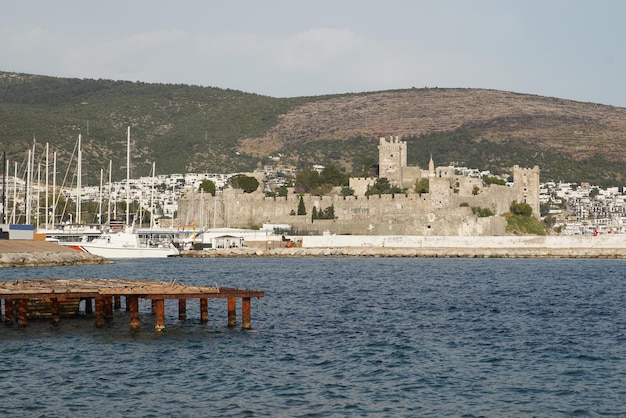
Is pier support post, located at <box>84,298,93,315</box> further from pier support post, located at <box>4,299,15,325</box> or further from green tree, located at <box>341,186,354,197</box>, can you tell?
green tree, located at <box>341,186,354,197</box>

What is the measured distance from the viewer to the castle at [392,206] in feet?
208

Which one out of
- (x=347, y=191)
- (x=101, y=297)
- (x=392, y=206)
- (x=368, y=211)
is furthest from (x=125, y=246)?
(x=101, y=297)

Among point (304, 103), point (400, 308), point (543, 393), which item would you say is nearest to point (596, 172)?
point (304, 103)

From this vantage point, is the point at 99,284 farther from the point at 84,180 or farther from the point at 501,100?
the point at 501,100

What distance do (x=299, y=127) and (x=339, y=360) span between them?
380 feet

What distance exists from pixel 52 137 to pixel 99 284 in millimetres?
83011

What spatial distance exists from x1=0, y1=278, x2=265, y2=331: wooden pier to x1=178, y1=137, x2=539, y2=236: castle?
3937 cm

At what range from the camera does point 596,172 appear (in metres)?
116

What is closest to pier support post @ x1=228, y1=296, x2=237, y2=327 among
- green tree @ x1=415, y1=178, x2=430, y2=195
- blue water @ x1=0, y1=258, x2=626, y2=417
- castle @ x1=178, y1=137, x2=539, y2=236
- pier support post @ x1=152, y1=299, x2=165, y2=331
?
blue water @ x1=0, y1=258, x2=626, y2=417

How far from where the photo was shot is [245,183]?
249ft

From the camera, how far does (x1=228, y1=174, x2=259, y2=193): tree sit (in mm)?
75469

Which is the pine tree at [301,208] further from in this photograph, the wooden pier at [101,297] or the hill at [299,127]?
the wooden pier at [101,297]

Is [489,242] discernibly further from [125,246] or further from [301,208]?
[125,246]

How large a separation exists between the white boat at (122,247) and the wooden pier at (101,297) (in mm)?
30321
